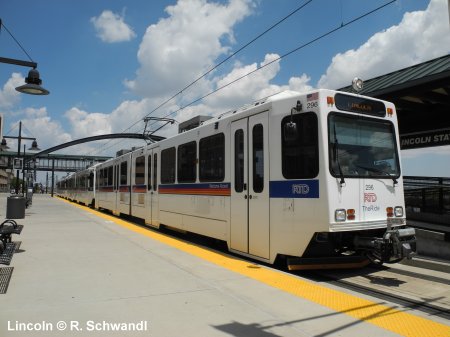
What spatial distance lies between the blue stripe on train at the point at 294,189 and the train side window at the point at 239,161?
104 centimetres

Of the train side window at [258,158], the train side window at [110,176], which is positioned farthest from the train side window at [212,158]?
the train side window at [110,176]

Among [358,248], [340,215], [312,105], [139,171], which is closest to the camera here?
[340,215]

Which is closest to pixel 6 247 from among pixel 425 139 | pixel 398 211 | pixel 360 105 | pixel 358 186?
pixel 358 186

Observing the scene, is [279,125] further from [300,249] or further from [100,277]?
[100,277]

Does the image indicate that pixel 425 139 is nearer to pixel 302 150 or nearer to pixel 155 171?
pixel 302 150

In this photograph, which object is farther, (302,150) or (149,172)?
(149,172)

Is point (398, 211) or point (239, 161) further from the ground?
point (239, 161)

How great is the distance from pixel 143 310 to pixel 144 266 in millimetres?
2429

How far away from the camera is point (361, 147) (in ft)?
23.5

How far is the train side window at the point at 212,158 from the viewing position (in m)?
9.03

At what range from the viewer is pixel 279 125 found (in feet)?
24.0

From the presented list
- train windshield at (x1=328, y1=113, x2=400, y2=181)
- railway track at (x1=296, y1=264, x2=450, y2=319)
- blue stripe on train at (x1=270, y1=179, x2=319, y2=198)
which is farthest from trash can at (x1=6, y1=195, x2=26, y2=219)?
train windshield at (x1=328, y1=113, x2=400, y2=181)

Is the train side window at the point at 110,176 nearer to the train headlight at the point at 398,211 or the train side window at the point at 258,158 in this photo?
the train side window at the point at 258,158

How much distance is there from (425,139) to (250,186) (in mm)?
7354
